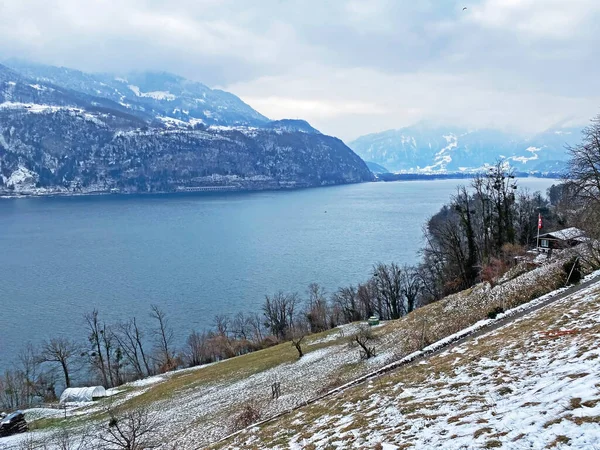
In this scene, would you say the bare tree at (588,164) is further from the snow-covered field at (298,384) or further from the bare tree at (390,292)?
the bare tree at (390,292)

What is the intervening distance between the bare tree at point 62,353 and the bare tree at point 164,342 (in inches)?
403

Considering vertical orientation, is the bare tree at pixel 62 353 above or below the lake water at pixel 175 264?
below

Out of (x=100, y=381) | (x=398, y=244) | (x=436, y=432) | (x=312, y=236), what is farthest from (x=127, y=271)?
(x=436, y=432)

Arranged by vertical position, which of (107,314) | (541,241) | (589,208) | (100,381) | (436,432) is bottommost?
(100,381)

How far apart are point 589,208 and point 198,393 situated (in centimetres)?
3027

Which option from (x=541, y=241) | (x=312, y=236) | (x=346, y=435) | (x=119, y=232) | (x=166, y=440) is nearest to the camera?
(x=346, y=435)

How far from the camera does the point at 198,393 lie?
32.8 m

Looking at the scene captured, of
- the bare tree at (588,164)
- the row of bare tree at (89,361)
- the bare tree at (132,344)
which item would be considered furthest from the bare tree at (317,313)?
the bare tree at (588,164)

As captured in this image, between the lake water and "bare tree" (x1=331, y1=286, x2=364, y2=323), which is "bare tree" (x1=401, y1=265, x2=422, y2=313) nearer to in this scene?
"bare tree" (x1=331, y1=286, x2=364, y2=323)

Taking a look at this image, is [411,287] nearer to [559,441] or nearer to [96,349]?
[96,349]

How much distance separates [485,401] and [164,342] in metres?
53.9

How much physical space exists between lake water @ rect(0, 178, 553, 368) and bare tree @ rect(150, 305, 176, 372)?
4.62ft

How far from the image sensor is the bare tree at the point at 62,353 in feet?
166

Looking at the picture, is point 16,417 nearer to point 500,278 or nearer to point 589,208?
point 500,278
